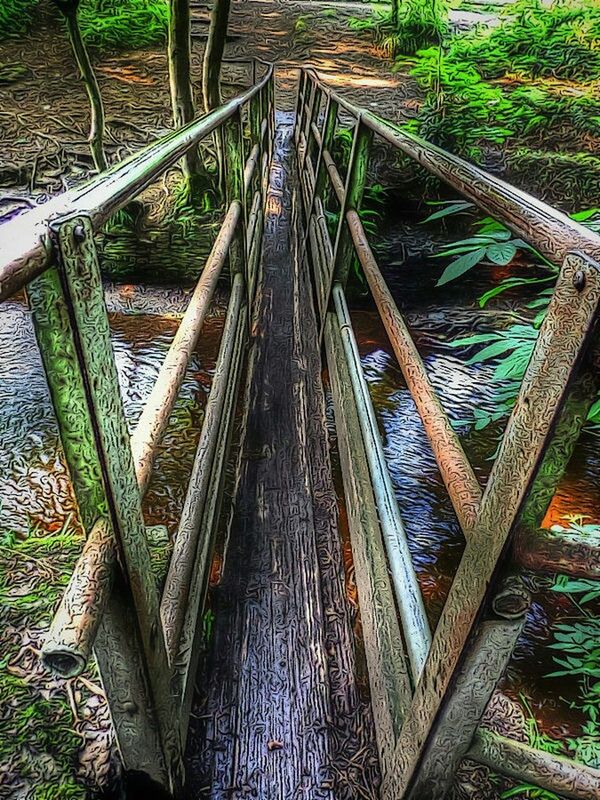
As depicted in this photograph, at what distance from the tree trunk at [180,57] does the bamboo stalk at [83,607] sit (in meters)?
4.31

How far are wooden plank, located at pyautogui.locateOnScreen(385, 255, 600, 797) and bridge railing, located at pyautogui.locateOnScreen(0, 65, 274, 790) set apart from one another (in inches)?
18.6

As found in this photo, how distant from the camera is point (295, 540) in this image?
1.76 meters

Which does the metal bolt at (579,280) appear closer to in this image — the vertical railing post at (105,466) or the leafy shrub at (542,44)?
the vertical railing post at (105,466)

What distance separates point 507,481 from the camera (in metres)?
0.69

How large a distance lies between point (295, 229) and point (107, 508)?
3.93 m

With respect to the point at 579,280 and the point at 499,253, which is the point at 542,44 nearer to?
the point at 499,253

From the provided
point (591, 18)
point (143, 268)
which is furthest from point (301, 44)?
point (143, 268)

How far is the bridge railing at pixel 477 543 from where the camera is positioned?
0.60m

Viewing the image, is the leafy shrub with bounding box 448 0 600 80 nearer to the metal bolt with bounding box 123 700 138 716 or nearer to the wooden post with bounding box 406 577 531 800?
the wooden post with bounding box 406 577 531 800

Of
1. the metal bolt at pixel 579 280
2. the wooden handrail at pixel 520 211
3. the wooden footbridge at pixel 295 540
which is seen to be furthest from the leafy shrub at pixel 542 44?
the metal bolt at pixel 579 280

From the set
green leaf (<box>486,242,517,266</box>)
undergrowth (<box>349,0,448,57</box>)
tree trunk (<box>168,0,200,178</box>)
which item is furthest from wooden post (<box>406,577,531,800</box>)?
undergrowth (<box>349,0,448,57</box>)

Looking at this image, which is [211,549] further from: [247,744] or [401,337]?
[401,337]

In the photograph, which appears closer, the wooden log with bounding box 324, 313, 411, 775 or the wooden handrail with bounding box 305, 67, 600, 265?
the wooden handrail with bounding box 305, 67, 600, 265

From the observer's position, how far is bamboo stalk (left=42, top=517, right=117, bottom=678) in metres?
0.58
